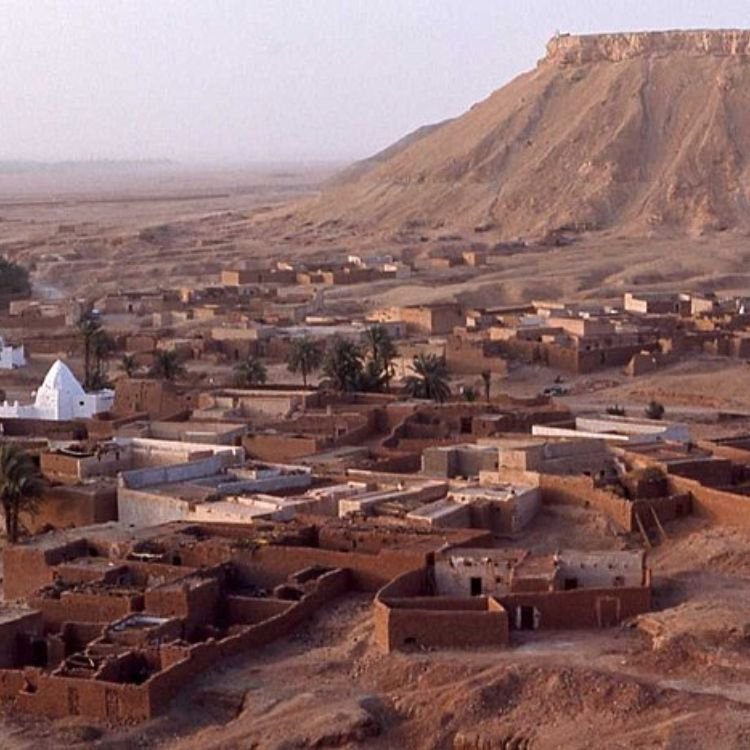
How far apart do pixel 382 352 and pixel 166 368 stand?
4.61 metres

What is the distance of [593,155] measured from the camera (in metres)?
88.7

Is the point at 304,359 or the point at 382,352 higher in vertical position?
the point at 382,352

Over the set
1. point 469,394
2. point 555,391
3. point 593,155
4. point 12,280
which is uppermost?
point 593,155

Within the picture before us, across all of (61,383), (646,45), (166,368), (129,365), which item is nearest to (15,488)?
(61,383)

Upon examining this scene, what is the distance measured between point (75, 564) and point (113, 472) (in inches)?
244

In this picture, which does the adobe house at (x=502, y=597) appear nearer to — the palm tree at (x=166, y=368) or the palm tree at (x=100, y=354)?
the palm tree at (x=166, y=368)

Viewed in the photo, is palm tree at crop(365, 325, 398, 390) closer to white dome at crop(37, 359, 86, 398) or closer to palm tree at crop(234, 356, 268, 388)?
palm tree at crop(234, 356, 268, 388)

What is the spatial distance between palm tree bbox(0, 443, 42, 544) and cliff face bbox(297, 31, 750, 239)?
5485 centimetres

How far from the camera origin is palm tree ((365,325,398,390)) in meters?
38.7

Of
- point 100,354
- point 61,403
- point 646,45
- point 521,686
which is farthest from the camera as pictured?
point 646,45

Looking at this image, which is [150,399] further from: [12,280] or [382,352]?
[12,280]

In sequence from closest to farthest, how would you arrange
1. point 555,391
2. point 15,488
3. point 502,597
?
1. point 502,597
2. point 15,488
3. point 555,391

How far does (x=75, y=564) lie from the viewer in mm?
22266

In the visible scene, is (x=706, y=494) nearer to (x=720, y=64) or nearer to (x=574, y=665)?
(x=574, y=665)
